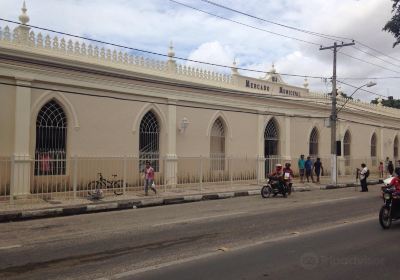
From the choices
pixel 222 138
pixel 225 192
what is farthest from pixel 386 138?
pixel 225 192

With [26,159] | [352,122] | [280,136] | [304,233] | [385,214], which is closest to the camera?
Answer: [304,233]

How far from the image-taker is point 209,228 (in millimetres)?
10117

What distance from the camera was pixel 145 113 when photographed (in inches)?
776

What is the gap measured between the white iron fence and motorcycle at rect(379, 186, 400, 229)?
9.90 meters

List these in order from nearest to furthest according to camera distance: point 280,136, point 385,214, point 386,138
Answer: point 385,214, point 280,136, point 386,138

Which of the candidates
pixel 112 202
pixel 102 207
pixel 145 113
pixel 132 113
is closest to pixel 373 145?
pixel 145 113

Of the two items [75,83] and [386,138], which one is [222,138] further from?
[386,138]

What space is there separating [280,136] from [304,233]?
1798 centimetres

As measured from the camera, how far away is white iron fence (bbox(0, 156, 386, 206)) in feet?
51.5

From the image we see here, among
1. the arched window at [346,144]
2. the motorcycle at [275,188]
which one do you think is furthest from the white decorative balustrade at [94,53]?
the arched window at [346,144]

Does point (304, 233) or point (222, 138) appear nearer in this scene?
point (304, 233)

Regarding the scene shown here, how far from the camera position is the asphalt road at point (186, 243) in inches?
253

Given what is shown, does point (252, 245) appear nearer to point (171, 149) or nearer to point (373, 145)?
point (171, 149)

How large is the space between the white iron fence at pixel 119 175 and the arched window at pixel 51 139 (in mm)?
48
